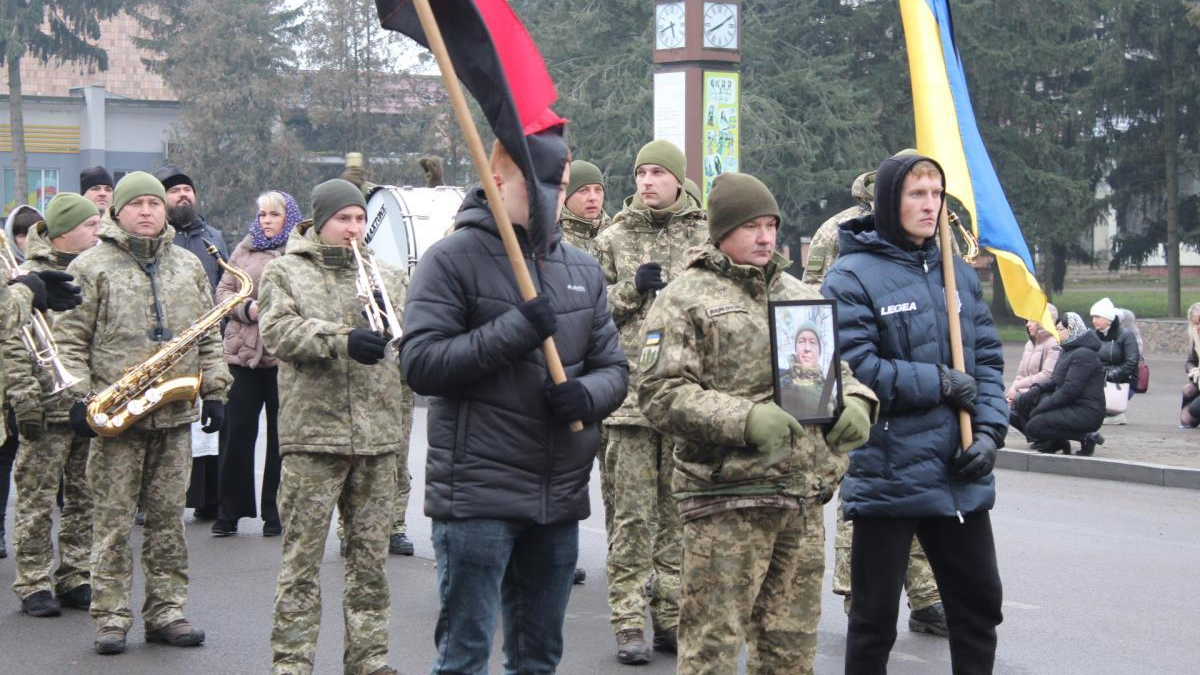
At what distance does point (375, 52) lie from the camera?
48.4 meters

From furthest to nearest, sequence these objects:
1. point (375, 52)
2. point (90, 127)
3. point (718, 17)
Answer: point (90, 127) → point (375, 52) → point (718, 17)

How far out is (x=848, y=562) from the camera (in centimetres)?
735

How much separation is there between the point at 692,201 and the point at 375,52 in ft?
140

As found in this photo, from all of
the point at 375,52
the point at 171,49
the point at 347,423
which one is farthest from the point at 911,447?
the point at 171,49

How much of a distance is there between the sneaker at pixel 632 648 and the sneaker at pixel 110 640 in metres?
2.21

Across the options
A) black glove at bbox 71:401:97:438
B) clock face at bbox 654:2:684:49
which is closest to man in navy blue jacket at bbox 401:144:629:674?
black glove at bbox 71:401:97:438

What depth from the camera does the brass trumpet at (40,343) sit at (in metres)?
6.83

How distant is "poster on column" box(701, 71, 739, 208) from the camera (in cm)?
1956

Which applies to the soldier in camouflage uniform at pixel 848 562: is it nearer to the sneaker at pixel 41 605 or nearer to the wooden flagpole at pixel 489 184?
the wooden flagpole at pixel 489 184

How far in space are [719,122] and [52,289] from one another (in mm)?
14106

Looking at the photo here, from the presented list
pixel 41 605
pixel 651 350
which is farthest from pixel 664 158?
pixel 41 605

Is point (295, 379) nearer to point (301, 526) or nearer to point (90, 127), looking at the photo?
point (301, 526)

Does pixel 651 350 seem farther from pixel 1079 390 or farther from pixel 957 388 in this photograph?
pixel 1079 390

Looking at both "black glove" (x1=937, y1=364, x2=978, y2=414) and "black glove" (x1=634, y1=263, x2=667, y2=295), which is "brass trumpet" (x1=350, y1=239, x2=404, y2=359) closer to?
"black glove" (x1=634, y1=263, x2=667, y2=295)
